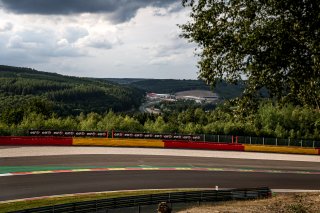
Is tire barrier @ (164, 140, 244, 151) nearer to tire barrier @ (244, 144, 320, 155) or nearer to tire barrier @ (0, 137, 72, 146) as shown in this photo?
tire barrier @ (244, 144, 320, 155)

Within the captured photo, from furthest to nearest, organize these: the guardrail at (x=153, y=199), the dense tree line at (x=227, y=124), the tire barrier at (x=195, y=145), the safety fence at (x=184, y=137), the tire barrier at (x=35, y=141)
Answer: the dense tree line at (x=227, y=124)
the safety fence at (x=184, y=137)
the tire barrier at (x=195, y=145)
the tire barrier at (x=35, y=141)
the guardrail at (x=153, y=199)

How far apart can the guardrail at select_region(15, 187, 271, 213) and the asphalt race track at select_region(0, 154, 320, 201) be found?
4333 millimetres

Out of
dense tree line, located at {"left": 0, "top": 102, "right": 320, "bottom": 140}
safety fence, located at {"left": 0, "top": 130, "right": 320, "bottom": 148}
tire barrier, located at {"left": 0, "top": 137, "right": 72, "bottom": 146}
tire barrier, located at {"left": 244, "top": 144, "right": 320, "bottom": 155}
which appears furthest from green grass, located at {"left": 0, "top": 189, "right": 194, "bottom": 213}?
dense tree line, located at {"left": 0, "top": 102, "right": 320, "bottom": 140}

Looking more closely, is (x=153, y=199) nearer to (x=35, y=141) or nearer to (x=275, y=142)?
(x=35, y=141)

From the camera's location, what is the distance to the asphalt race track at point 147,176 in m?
24.2

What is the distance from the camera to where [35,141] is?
41.1 m

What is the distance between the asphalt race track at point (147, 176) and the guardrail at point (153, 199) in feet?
14.2

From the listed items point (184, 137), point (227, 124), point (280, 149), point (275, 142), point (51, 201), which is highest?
point (227, 124)

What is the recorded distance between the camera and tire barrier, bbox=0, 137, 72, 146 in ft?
132

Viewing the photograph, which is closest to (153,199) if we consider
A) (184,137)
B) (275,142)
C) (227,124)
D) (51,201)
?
(51,201)

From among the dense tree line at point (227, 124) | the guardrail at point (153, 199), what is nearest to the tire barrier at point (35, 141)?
the dense tree line at point (227, 124)

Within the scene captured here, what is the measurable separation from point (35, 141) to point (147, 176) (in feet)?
59.3

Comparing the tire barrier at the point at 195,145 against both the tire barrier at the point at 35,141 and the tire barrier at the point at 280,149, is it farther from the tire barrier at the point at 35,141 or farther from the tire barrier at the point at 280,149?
the tire barrier at the point at 35,141

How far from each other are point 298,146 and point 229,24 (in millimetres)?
35088
